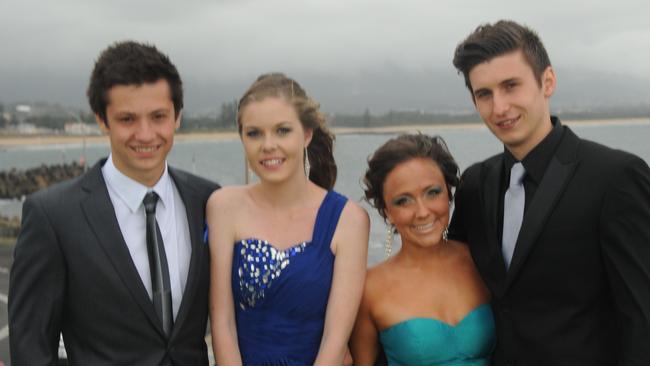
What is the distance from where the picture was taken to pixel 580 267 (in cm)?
291

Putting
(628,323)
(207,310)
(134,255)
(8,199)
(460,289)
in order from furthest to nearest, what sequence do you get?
1. (8,199)
2. (460,289)
3. (207,310)
4. (134,255)
5. (628,323)

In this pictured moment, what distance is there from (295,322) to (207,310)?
1.46ft

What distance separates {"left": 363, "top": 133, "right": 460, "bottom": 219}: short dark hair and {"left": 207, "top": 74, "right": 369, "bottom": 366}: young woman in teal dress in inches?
9.3

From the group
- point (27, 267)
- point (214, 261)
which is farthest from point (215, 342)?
point (27, 267)

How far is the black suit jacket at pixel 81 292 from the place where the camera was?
2.90m

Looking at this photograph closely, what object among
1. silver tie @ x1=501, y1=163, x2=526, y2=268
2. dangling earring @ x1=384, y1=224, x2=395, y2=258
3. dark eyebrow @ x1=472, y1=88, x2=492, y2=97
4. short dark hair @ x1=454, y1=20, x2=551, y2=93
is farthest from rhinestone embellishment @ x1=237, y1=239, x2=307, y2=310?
Result: short dark hair @ x1=454, y1=20, x2=551, y2=93

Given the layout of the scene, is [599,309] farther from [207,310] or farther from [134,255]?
[134,255]

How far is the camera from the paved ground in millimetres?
17267

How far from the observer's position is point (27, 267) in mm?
2893

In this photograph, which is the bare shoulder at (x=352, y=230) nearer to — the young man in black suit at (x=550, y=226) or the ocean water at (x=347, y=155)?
the young man in black suit at (x=550, y=226)

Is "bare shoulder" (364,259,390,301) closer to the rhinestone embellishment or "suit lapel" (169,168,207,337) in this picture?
the rhinestone embellishment

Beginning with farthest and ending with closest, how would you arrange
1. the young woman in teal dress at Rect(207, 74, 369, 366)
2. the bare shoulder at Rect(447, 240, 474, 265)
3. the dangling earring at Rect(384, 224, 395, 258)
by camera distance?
the dangling earring at Rect(384, 224, 395, 258)
the bare shoulder at Rect(447, 240, 474, 265)
the young woman in teal dress at Rect(207, 74, 369, 366)

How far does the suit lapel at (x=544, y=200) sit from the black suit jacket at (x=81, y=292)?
59.8 inches

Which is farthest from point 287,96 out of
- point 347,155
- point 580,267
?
point 347,155
